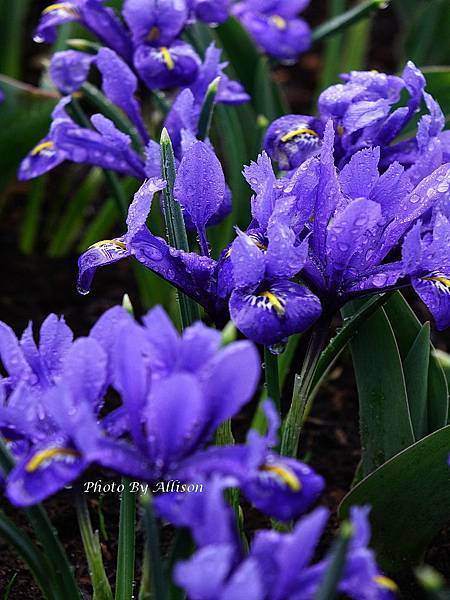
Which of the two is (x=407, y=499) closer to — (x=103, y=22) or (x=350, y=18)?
(x=103, y=22)

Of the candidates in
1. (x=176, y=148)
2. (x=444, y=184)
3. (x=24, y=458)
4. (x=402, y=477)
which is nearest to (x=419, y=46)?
(x=176, y=148)

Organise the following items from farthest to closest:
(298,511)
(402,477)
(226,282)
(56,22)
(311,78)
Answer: (311,78) < (56,22) < (402,477) < (226,282) < (298,511)

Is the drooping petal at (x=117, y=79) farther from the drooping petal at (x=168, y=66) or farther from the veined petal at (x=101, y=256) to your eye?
the veined petal at (x=101, y=256)

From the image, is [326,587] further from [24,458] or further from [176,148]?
[176,148]

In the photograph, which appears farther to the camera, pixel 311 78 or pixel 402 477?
pixel 311 78

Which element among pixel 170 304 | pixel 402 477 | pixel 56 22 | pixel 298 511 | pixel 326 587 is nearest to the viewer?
pixel 326 587

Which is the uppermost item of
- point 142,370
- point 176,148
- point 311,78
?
point 142,370

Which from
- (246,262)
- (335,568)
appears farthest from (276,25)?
(335,568)
